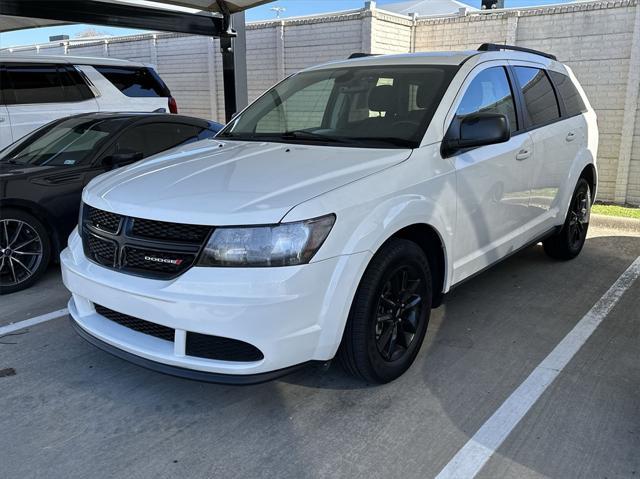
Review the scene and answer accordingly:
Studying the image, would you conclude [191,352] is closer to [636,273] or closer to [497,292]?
[497,292]

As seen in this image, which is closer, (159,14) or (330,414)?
(330,414)

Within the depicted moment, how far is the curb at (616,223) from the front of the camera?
23.2 feet

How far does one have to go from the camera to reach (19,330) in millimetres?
4035

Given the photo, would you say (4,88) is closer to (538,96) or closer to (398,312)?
(538,96)

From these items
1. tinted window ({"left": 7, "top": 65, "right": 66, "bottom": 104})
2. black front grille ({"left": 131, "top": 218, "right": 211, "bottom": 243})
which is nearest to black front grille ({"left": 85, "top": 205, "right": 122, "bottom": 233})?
black front grille ({"left": 131, "top": 218, "right": 211, "bottom": 243})

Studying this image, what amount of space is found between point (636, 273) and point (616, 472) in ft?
10.8

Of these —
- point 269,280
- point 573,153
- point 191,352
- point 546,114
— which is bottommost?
point 191,352

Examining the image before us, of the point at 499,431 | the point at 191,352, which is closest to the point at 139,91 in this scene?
the point at 191,352

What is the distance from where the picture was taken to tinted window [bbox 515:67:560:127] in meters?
4.43

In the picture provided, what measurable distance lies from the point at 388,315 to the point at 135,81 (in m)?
7.05

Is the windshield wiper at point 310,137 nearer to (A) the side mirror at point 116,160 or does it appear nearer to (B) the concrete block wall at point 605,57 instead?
(A) the side mirror at point 116,160

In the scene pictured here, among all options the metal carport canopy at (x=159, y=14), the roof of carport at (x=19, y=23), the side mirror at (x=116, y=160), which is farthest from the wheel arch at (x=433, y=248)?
the roof of carport at (x=19, y=23)

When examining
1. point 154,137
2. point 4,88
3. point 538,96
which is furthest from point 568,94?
point 4,88

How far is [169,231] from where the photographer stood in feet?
8.86
